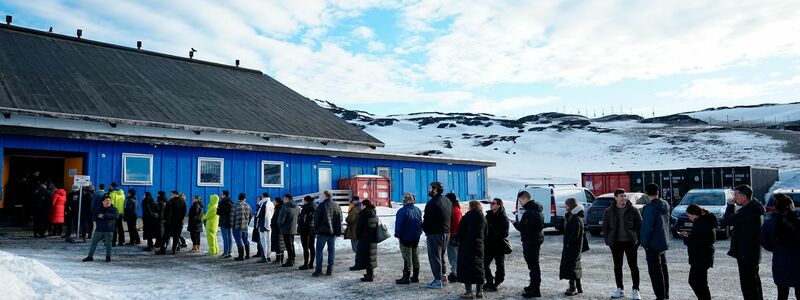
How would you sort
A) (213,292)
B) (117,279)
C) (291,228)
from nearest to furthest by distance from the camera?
(213,292) < (117,279) < (291,228)

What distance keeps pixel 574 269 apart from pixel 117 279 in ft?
25.0

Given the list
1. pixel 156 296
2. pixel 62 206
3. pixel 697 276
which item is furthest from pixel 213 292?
pixel 62 206

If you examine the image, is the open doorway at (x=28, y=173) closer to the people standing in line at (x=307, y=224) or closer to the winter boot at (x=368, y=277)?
the people standing in line at (x=307, y=224)

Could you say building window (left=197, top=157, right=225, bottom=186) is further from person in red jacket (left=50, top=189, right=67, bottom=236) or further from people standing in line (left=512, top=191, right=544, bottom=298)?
people standing in line (left=512, top=191, right=544, bottom=298)

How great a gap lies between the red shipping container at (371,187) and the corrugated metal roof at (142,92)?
3.30 meters

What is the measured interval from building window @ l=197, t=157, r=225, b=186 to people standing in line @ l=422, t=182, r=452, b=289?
43.0 feet

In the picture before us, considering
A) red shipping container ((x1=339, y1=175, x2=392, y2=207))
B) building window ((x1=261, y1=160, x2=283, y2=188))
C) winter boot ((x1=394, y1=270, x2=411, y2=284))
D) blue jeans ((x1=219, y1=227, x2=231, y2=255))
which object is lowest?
winter boot ((x1=394, y1=270, x2=411, y2=284))

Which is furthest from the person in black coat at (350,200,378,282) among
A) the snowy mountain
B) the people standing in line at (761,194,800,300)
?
the snowy mountain

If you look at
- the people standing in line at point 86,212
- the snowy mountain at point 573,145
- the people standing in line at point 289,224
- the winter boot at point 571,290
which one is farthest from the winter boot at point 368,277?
the snowy mountain at point 573,145

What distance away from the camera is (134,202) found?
53.5ft

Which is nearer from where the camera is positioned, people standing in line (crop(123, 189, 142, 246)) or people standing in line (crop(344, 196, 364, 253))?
people standing in line (crop(344, 196, 364, 253))

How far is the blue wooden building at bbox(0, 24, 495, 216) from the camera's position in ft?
64.4

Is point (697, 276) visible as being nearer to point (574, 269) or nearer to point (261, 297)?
point (574, 269)

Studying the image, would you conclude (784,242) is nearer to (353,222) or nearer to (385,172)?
(353,222)
